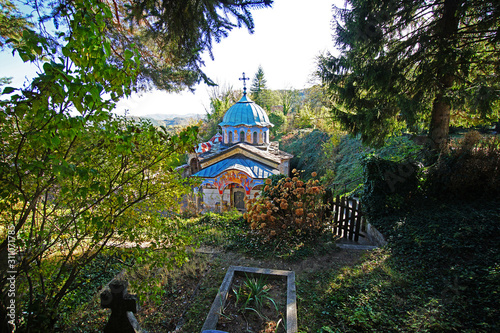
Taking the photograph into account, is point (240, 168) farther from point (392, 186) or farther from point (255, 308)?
point (255, 308)

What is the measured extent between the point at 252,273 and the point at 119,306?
234cm

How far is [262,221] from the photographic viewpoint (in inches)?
251

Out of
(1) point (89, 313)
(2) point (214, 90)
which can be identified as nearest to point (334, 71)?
(1) point (89, 313)

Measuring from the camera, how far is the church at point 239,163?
12.8 meters

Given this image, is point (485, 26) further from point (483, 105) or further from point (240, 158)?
point (240, 158)

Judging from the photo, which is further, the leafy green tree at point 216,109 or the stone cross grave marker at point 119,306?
the leafy green tree at point 216,109

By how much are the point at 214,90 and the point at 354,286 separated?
35417mm

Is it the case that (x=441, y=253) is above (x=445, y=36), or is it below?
below

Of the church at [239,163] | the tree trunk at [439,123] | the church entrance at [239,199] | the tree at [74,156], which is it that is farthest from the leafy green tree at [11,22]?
the church entrance at [239,199]

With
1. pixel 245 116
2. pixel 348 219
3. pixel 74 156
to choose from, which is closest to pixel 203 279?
pixel 74 156

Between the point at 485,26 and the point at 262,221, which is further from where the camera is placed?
the point at 262,221

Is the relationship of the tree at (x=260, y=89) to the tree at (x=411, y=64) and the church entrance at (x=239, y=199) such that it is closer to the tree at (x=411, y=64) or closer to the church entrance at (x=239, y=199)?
the church entrance at (x=239, y=199)

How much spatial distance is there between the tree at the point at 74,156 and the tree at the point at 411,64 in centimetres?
502

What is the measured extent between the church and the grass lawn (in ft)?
15.6
